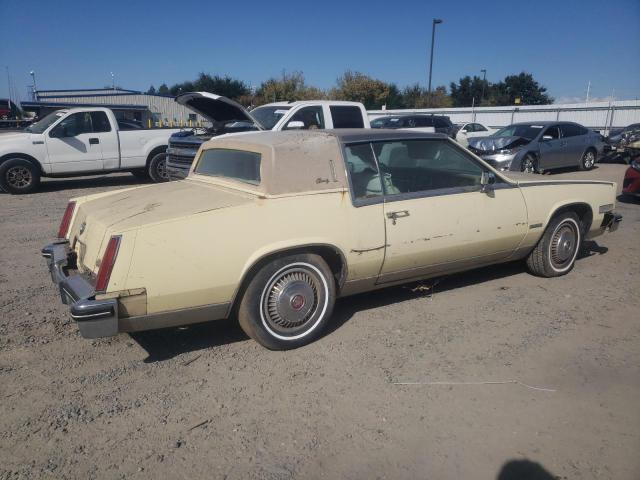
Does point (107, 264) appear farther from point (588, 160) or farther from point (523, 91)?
point (523, 91)

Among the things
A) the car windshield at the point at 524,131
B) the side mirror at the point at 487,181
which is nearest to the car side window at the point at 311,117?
the side mirror at the point at 487,181

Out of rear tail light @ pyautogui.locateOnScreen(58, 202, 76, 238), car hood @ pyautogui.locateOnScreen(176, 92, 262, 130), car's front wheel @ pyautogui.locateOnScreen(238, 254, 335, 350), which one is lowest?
car's front wheel @ pyautogui.locateOnScreen(238, 254, 335, 350)

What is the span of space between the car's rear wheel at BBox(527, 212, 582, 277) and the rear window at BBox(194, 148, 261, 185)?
9.50ft

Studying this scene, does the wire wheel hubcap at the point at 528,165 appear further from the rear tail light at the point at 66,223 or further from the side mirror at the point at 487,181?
the rear tail light at the point at 66,223

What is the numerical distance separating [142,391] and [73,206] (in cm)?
189

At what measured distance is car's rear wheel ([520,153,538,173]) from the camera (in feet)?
42.0

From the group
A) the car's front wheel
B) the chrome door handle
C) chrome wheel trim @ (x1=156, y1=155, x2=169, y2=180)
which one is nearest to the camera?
the car's front wheel

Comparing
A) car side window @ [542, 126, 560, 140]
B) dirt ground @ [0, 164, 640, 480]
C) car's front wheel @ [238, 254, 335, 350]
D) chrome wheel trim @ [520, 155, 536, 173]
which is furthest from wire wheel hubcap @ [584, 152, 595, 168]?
car's front wheel @ [238, 254, 335, 350]

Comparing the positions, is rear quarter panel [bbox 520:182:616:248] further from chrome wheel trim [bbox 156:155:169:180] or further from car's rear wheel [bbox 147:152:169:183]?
chrome wheel trim [bbox 156:155:169:180]

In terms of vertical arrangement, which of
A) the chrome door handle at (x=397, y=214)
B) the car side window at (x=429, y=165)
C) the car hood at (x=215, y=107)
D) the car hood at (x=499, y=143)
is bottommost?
the chrome door handle at (x=397, y=214)

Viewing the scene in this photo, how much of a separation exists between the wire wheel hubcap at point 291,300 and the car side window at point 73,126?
9.17 metres

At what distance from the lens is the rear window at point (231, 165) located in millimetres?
3805

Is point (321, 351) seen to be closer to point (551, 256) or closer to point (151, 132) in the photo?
point (551, 256)

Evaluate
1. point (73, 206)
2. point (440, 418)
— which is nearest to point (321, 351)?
point (440, 418)
